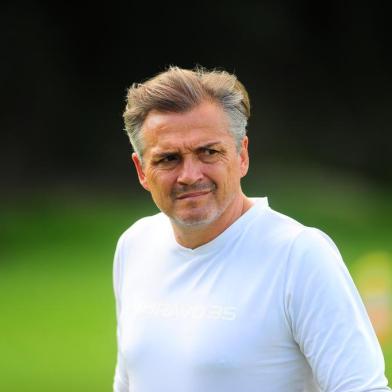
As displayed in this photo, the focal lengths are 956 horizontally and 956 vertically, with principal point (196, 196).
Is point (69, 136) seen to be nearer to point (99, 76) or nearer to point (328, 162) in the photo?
point (99, 76)

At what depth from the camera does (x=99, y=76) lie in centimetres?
1290

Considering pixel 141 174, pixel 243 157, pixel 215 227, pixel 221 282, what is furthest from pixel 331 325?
pixel 141 174

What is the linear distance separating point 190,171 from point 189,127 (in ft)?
0.32

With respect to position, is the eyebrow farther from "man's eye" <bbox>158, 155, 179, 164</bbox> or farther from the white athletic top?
the white athletic top

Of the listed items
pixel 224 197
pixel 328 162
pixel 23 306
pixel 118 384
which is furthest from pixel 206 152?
pixel 328 162

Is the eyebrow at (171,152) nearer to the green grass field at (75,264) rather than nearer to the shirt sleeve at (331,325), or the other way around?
the shirt sleeve at (331,325)

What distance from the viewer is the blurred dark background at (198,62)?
1258 centimetres

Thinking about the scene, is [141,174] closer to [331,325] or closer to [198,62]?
[331,325]

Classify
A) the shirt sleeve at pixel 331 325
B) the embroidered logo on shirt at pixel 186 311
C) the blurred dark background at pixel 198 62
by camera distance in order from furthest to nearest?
1. the blurred dark background at pixel 198 62
2. the embroidered logo on shirt at pixel 186 311
3. the shirt sleeve at pixel 331 325

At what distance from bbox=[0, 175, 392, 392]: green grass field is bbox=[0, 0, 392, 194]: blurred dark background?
4.19ft

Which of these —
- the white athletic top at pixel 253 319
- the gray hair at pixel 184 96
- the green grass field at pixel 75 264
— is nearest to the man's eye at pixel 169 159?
the gray hair at pixel 184 96

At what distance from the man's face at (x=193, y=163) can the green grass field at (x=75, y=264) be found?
3.64 m

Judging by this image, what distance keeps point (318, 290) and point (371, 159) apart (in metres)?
10.6

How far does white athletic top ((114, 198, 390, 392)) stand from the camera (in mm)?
1943
